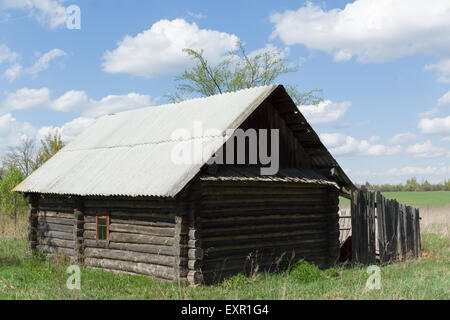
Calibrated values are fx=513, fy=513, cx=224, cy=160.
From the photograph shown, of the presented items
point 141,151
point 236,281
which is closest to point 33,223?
point 141,151

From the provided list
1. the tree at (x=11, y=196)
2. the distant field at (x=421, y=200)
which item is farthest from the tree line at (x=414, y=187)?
the tree at (x=11, y=196)

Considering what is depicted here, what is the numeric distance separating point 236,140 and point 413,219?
8.23 metres

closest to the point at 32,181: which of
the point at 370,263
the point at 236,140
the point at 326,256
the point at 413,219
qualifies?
the point at 236,140

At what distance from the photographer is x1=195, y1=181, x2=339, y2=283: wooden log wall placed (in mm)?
12523

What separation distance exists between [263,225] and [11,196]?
19.3m

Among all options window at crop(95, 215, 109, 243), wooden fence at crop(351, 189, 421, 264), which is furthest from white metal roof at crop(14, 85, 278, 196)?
wooden fence at crop(351, 189, 421, 264)

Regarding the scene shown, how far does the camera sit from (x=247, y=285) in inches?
467

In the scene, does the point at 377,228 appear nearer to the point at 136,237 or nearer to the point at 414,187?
the point at 136,237

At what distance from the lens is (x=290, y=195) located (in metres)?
14.7

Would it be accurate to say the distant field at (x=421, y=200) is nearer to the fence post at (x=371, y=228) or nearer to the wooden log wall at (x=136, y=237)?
the fence post at (x=371, y=228)

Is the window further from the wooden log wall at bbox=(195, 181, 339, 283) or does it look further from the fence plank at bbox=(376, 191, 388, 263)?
the fence plank at bbox=(376, 191, 388, 263)

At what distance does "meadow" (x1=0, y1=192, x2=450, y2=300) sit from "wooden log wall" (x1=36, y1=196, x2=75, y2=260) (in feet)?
2.05

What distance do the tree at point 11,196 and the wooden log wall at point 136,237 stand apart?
14.8 metres
